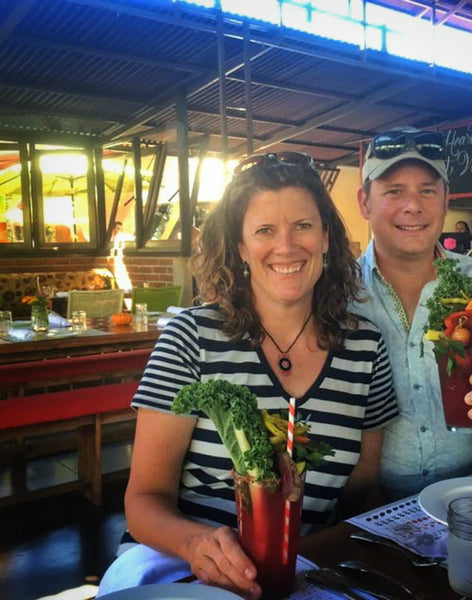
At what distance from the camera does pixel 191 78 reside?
21.0 ft

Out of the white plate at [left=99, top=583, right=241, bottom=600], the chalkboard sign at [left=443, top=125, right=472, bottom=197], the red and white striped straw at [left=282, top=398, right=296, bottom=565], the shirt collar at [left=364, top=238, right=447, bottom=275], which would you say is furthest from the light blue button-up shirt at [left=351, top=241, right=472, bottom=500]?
the chalkboard sign at [left=443, top=125, right=472, bottom=197]

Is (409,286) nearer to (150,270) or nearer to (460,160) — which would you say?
(150,270)

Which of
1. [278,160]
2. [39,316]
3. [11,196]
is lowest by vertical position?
[39,316]

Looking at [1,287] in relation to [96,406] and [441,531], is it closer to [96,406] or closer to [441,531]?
[96,406]

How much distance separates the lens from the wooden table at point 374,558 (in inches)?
37.7

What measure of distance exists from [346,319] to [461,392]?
424 mm

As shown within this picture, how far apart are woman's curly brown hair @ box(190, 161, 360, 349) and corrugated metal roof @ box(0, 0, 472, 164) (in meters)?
3.48

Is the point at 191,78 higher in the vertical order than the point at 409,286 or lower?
higher

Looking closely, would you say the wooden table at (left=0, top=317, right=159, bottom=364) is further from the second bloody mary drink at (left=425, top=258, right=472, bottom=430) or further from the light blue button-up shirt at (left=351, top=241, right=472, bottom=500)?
the second bloody mary drink at (left=425, top=258, right=472, bottom=430)

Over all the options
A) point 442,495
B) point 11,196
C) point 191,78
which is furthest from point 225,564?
point 11,196

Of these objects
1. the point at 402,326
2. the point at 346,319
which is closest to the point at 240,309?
the point at 346,319

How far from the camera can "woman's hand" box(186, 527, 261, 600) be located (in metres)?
0.94

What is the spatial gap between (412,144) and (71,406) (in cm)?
228

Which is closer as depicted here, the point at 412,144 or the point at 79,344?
the point at 412,144
